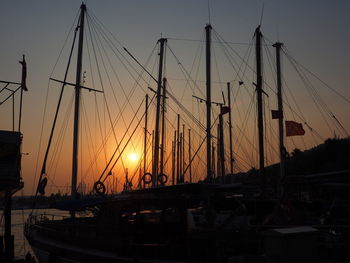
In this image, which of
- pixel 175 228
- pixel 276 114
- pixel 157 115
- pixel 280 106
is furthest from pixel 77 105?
pixel 280 106

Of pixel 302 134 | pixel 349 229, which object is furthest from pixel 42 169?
pixel 302 134

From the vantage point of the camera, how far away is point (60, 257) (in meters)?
19.8

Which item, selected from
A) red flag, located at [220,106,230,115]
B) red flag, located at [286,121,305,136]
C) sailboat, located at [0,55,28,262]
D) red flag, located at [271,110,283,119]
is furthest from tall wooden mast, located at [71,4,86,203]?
red flag, located at [286,121,305,136]

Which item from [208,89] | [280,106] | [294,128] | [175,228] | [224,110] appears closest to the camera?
[175,228]

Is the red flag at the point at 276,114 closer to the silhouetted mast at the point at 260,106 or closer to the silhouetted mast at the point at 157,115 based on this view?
the silhouetted mast at the point at 260,106

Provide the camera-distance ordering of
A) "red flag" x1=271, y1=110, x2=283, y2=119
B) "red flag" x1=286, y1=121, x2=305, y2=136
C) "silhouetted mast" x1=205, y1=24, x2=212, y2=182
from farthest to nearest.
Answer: "red flag" x1=286, y1=121, x2=305, y2=136, "red flag" x1=271, y1=110, x2=283, y2=119, "silhouetted mast" x1=205, y1=24, x2=212, y2=182

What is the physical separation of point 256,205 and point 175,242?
472 cm

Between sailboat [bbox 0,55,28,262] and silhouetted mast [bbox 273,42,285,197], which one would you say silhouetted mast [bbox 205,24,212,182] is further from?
sailboat [bbox 0,55,28,262]

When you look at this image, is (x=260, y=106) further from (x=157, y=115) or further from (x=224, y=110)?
(x=224, y=110)

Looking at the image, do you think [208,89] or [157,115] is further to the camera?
[157,115]

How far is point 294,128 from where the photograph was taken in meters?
34.7

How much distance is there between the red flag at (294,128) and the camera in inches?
1363

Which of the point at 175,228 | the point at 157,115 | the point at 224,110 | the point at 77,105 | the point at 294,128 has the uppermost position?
the point at 224,110

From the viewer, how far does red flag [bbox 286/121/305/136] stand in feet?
114
